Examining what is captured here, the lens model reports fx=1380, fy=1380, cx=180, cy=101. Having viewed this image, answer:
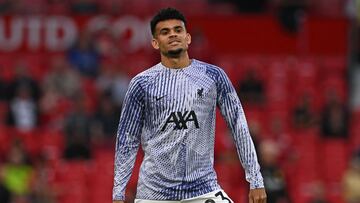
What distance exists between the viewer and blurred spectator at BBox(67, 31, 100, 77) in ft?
74.1

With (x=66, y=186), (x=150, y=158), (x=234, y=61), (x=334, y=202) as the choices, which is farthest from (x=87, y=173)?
(x=150, y=158)

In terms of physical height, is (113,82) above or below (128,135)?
below

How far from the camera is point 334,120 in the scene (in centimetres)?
2117

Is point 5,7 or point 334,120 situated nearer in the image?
point 334,120

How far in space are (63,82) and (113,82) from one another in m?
0.79

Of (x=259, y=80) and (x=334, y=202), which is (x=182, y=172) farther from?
(x=259, y=80)

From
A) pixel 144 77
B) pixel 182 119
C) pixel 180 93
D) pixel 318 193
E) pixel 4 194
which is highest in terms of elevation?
pixel 144 77

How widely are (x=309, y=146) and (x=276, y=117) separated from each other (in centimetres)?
94

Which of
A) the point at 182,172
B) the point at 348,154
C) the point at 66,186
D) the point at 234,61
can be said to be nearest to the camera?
the point at 182,172

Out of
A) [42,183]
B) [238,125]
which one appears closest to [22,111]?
[42,183]

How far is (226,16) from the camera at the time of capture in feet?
80.9

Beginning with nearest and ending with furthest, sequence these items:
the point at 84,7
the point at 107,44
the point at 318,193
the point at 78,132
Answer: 1. the point at 318,193
2. the point at 78,132
3. the point at 107,44
4. the point at 84,7

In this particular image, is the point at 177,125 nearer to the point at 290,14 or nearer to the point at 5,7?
the point at 290,14

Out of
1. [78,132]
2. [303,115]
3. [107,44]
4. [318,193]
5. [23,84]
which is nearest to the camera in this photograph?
[318,193]
